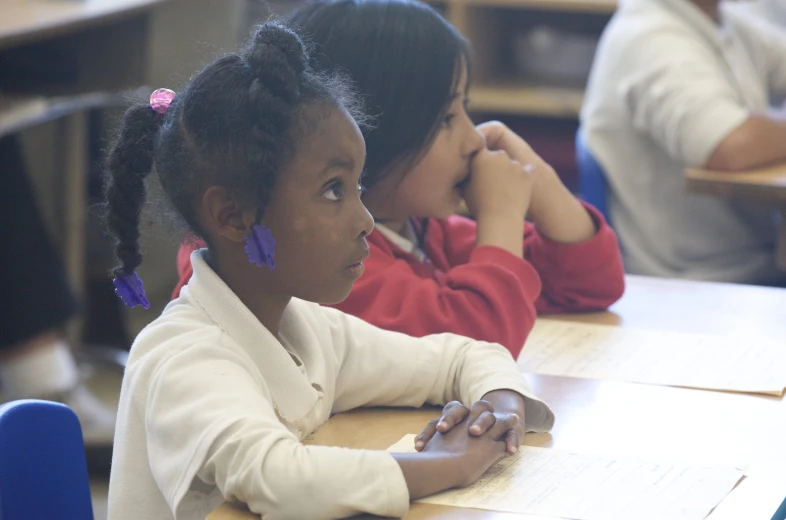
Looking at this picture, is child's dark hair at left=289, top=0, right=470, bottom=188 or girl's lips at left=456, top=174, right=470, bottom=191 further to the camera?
girl's lips at left=456, top=174, right=470, bottom=191

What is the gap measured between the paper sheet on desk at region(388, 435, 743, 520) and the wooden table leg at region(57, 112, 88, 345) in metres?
2.52

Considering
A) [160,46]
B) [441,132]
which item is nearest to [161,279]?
[160,46]

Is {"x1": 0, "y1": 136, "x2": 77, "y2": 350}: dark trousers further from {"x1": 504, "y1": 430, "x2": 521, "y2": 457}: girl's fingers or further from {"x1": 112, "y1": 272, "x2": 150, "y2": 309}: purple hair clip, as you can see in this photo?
{"x1": 504, "y1": 430, "x2": 521, "y2": 457}: girl's fingers

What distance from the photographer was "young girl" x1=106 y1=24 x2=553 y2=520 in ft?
2.72

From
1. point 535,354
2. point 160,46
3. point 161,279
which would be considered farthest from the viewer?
point 161,279

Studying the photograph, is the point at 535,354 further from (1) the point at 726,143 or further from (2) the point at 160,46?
(2) the point at 160,46

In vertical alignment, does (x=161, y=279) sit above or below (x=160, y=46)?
below

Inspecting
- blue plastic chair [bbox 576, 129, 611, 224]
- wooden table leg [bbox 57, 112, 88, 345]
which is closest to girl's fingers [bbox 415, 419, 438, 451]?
blue plastic chair [bbox 576, 129, 611, 224]

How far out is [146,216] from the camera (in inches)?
41.0

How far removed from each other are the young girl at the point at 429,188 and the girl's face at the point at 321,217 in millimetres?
286

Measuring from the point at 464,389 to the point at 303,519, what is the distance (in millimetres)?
306

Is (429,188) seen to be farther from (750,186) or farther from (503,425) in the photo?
(750,186)

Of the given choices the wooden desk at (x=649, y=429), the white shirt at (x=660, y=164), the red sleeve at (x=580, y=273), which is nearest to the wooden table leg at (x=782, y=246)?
the white shirt at (x=660, y=164)

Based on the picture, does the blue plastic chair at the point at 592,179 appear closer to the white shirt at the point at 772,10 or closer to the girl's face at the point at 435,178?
the girl's face at the point at 435,178
